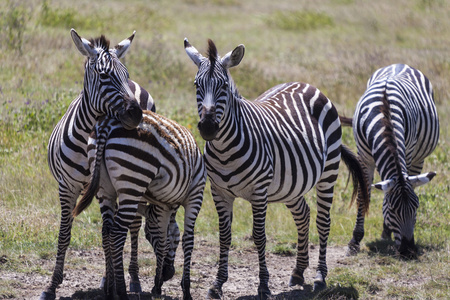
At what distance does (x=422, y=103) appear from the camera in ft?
28.4

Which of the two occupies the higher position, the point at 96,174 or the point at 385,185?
the point at 385,185

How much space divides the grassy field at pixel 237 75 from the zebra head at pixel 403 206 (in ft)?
1.03

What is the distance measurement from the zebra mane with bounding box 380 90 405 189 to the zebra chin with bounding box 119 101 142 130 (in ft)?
11.5

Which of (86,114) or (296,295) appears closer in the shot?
(86,114)

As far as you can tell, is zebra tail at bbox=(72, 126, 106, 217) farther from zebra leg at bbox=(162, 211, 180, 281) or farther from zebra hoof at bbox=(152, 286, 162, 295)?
zebra hoof at bbox=(152, 286, 162, 295)

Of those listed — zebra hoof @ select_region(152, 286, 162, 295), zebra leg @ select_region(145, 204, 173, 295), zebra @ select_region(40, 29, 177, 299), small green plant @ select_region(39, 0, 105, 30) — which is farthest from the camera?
small green plant @ select_region(39, 0, 105, 30)

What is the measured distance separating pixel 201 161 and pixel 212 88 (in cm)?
78

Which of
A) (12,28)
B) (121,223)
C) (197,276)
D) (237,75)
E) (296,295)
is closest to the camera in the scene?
(121,223)

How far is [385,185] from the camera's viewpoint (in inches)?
266

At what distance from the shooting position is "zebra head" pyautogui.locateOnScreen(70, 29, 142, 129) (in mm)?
4844

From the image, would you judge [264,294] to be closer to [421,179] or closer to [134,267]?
[134,267]

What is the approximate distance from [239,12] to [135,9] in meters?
5.55

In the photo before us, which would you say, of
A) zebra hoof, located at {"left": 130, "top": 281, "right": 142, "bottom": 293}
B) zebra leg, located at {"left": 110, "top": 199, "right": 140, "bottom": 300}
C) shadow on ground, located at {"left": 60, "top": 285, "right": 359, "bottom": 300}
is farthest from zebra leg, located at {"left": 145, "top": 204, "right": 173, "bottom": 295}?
zebra leg, located at {"left": 110, "top": 199, "right": 140, "bottom": 300}

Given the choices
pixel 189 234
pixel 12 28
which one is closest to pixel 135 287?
pixel 189 234
